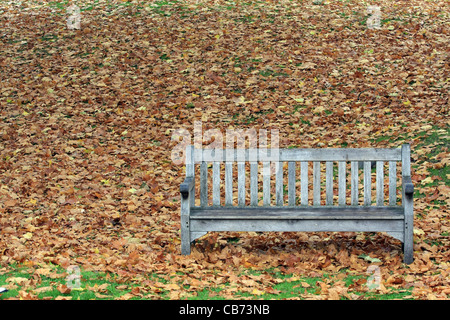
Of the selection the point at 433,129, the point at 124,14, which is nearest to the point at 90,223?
the point at 433,129

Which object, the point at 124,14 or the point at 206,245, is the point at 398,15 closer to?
the point at 124,14

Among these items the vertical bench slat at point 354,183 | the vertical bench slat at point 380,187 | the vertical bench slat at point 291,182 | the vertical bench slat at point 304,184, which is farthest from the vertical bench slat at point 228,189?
the vertical bench slat at point 380,187

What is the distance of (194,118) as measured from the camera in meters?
9.09

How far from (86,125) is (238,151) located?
163 inches

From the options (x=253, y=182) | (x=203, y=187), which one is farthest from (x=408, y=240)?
(x=203, y=187)

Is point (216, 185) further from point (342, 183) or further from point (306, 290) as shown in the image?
point (306, 290)

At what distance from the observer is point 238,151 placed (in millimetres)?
5684

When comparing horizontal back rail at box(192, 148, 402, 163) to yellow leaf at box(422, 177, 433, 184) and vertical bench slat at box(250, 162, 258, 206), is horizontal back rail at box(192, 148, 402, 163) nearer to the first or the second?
vertical bench slat at box(250, 162, 258, 206)

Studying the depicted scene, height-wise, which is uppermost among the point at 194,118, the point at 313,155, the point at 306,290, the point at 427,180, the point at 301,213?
the point at 194,118

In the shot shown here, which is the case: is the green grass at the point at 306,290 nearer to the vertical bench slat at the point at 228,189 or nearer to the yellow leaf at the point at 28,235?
the vertical bench slat at the point at 228,189

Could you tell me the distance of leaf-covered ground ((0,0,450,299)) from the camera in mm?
5137

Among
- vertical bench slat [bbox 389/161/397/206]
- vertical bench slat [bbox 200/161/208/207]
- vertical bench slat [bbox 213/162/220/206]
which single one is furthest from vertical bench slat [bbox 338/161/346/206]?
vertical bench slat [bbox 200/161/208/207]

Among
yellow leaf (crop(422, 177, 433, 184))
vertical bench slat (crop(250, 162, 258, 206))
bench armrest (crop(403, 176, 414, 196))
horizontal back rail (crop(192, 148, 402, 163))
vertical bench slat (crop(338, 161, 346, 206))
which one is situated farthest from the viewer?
yellow leaf (crop(422, 177, 433, 184))

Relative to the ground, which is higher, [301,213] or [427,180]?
[427,180]
